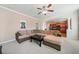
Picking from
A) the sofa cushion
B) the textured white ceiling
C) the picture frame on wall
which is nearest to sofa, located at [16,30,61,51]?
the sofa cushion

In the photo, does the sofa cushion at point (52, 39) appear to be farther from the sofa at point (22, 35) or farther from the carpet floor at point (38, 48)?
the sofa at point (22, 35)

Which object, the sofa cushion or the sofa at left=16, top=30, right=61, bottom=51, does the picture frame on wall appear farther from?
the sofa cushion

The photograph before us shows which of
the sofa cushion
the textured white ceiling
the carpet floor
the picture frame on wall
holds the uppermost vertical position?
the textured white ceiling

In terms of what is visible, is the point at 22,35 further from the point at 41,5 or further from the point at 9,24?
the point at 41,5

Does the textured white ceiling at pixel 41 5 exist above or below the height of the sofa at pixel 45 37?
above

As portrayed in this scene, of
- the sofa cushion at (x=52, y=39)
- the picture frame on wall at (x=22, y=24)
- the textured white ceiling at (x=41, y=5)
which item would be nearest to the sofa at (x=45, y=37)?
the sofa cushion at (x=52, y=39)

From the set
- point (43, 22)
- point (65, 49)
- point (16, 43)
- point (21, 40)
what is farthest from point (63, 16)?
point (16, 43)

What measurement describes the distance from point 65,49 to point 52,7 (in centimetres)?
106

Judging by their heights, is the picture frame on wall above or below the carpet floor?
above

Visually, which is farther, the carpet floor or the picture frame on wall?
the picture frame on wall

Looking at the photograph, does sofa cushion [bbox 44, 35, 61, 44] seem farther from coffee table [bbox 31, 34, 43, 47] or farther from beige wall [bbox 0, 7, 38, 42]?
beige wall [bbox 0, 7, 38, 42]

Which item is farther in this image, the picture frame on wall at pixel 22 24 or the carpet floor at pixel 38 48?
the picture frame on wall at pixel 22 24
